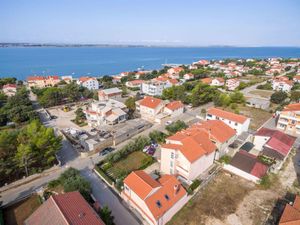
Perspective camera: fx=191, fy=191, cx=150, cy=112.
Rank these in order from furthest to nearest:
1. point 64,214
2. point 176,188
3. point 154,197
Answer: point 176,188 < point 154,197 < point 64,214

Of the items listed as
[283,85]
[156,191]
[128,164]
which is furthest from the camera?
[283,85]

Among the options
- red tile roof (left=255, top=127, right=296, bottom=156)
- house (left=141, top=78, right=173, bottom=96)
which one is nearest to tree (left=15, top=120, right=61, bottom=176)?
red tile roof (left=255, top=127, right=296, bottom=156)

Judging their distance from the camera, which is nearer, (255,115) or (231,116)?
(231,116)

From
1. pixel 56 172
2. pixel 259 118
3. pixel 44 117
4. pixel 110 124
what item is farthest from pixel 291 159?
pixel 44 117

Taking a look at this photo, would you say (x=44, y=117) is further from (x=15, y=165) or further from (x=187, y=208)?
(x=187, y=208)

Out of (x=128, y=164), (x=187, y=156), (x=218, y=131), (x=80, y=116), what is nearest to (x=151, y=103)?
(x=80, y=116)

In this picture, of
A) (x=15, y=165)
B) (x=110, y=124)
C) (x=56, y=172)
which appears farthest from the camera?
(x=110, y=124)

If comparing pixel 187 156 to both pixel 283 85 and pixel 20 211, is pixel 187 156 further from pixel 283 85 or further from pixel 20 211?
pixel 283 85

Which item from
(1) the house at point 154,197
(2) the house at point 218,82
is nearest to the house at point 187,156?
(1) the house at point 154,197
